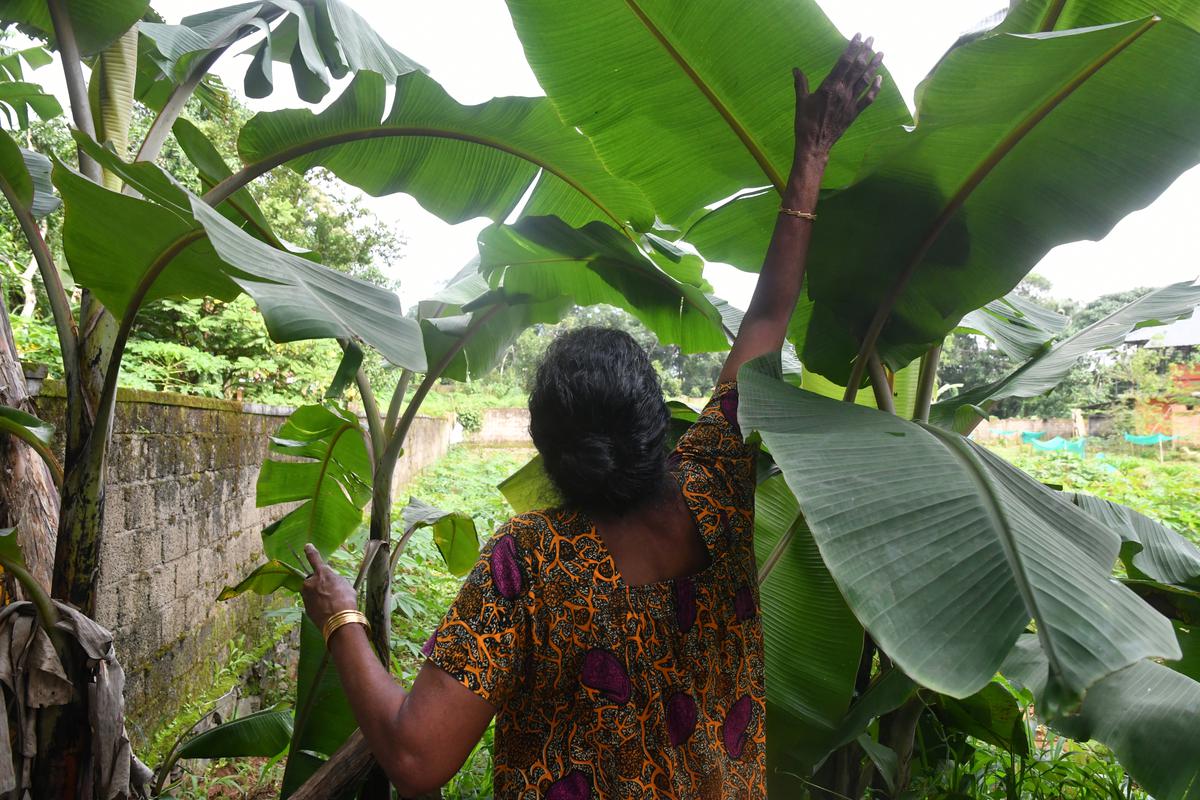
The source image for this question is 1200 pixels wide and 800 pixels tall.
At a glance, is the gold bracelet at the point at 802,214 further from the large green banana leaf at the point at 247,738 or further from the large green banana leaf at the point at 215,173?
the large green banana leaf at the point at 247,738

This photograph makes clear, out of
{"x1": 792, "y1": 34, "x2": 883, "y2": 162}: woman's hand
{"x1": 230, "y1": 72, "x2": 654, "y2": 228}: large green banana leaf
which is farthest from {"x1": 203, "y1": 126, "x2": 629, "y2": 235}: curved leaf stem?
{"x1": 792, "y1": 34, "x2": 883, "y2": 162}: woman's hand

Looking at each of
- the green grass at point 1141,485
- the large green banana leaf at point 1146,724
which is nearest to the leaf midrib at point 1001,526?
the large green banana leaf at point 1146,724

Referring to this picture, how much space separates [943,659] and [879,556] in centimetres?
14

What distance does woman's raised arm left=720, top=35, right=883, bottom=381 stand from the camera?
4.02 ft

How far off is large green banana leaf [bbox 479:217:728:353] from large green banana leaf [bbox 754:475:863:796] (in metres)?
0.64

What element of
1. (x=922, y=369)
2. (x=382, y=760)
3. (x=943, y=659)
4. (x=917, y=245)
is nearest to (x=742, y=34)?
(x=917, y=245)

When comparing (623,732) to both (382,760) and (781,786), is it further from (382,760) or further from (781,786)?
(781,786)

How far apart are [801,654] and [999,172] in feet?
3.65

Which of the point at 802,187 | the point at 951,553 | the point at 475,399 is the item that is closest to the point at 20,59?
the point at 802,187

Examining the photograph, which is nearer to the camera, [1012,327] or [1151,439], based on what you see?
[1012,327]

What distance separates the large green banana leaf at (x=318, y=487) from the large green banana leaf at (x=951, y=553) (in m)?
1.64

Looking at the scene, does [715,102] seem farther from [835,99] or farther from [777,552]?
[777,552]

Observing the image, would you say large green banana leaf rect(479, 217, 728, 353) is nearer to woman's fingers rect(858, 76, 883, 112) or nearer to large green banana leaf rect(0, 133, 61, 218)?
woman's fingers rect(858, 76, 883, 112)

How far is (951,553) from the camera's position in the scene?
88cm
